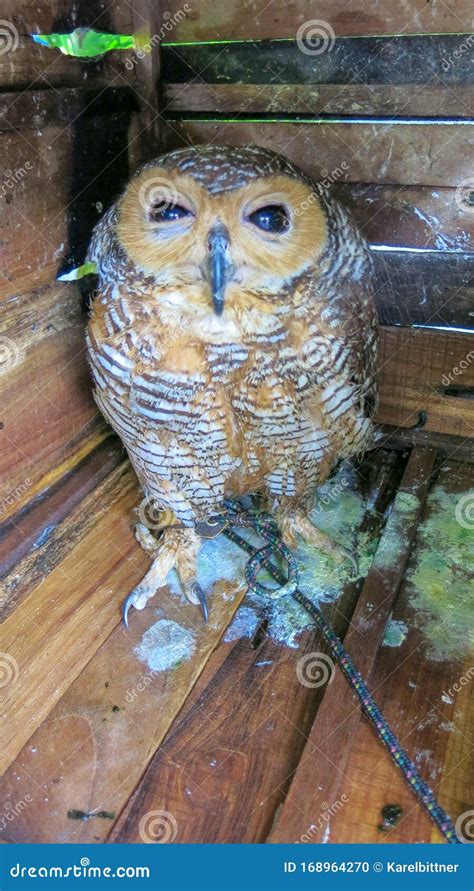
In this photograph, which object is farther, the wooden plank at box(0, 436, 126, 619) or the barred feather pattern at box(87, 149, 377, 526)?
the wooden plank at box(0, 436, 126, 619)

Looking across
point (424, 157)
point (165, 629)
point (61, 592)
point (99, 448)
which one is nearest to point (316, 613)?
point (165, 629)

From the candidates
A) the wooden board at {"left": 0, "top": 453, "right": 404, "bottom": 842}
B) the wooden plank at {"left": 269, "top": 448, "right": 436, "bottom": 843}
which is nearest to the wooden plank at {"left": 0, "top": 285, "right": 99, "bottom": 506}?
the wooden board at {"left": 0, "top": 453, "right": 404, "bottom": 842}

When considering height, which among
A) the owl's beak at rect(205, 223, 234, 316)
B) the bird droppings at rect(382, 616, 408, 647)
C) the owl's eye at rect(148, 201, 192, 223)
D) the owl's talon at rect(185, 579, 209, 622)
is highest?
the owl's eye at rect(148, 201, 192, 223)

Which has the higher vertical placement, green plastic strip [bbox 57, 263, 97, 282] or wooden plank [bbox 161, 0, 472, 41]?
wooden plank [bbox 161, 0, 472, 41]

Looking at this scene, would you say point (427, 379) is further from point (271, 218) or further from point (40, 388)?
point (40, 388)

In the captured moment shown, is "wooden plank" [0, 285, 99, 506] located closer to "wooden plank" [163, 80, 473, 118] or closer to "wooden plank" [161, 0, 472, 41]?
"wooden plank" [163, 80, 473, 118]

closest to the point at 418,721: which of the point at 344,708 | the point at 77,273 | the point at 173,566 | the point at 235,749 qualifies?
the point at 344,708

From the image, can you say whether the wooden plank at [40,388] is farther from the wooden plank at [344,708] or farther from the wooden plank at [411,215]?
the wooden plank at [344,708]
